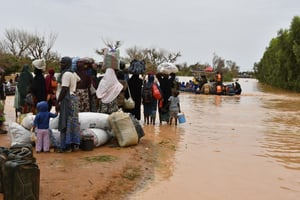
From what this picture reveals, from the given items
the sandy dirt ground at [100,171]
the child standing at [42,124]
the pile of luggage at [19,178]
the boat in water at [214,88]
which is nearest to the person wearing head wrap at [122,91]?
the sandy dirt ground at [100,171]

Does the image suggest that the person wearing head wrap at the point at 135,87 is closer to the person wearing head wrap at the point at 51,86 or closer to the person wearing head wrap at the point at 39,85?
the person wearing head wrap at the point at 51,86

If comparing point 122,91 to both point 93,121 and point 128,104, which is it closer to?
point 128,104

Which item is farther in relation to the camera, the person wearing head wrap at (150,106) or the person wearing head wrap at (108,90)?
the person wearing head wrap at (150,106)

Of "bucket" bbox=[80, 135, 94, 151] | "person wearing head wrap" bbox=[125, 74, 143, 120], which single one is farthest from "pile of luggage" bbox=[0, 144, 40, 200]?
"person wearing head wrap" bbox=[125, 74, 143, 120]

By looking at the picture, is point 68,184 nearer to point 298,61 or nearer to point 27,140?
point 27,140

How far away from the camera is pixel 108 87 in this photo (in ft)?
26.0

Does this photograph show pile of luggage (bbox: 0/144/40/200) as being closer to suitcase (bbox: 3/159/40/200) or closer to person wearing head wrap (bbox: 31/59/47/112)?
suitcase (bbox: 3/159/40/200)

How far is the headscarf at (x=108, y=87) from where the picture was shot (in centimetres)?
791

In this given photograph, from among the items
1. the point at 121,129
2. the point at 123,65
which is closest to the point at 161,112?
the point at 123,65

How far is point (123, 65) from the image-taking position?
29.7 ft

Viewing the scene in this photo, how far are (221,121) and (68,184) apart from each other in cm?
836

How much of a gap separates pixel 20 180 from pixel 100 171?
5.48 feet

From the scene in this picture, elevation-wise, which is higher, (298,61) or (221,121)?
(298,61)

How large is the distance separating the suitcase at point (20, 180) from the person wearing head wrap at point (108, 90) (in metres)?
4.20
